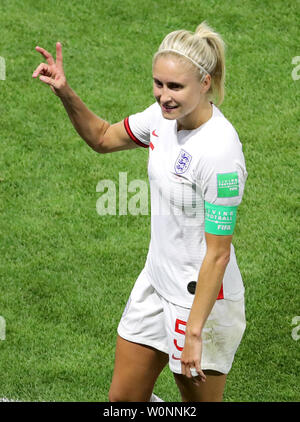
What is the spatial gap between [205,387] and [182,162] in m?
1.27

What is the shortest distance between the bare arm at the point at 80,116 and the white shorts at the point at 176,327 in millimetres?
845

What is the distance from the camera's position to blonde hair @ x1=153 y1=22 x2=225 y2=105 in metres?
4.82

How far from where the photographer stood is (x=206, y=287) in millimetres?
4785

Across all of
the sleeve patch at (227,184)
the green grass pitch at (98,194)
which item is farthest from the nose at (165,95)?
the green grass pitch at (98,194)

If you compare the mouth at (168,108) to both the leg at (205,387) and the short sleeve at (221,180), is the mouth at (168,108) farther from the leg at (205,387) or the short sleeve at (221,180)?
the leg at (205,387)

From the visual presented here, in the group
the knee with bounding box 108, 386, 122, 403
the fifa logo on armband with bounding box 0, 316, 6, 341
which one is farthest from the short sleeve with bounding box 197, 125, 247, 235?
the fifa logo on armband with bounding box 0, 316, 6, 341

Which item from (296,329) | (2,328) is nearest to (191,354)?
(296,329)

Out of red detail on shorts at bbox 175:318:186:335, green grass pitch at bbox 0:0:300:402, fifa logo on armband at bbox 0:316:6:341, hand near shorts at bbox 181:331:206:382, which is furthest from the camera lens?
fifa logo on armband at bbox 0:316:6:341

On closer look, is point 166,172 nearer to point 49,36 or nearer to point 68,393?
point 68,393

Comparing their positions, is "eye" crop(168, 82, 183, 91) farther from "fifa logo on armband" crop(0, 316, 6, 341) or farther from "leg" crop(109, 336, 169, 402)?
"fifa logo on armband" crop(0, 316, 6, 341)

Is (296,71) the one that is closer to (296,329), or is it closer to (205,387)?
(296,329)

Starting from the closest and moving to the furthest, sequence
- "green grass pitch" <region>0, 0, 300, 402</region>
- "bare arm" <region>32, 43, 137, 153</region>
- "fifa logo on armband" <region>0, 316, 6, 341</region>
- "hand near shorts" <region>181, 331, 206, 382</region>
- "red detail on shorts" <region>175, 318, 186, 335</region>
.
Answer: "hand near shorts" <region>181, 331, 206, 382</region> → "red detail on shorts" <region>175, 318, 186, 335</region> → "bare arm" <region>32, 43, 137, 153</region> → "green grass pitch" <region>0, 0, 300, 402</region> → "fifa logo on armband" <region>0, 316, 6, 341</region>

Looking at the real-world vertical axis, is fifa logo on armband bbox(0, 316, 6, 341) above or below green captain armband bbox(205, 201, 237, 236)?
below
